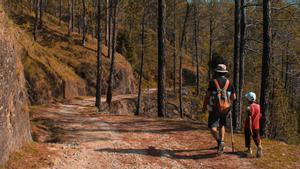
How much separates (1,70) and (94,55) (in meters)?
36.5

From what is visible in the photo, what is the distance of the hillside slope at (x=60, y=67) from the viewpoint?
28.2 m

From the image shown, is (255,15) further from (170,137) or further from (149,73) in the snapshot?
(149,73)

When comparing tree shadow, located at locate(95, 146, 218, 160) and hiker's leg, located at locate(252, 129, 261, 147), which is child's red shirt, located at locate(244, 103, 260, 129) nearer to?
hiker's leg, located at locate(252, 129, 261, 147)

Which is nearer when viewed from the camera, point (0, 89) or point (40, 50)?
point (0, 89)

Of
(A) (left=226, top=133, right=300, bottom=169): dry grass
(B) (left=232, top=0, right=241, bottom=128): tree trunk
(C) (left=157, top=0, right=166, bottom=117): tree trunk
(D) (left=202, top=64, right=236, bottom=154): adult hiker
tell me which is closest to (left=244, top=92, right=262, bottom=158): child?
(A) (left=226, top=133, right=300, bottom=169): dry grass

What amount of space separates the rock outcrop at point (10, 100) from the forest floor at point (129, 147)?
492 mm

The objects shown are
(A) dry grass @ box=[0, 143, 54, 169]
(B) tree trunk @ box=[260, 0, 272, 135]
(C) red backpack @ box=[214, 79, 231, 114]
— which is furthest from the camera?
(B) tree trunk @ box=[260, 0, 272, 135]

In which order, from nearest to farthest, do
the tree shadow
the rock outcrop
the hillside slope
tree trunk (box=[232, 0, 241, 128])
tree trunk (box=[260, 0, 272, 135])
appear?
the rock outcrop < the tree shadow < tree trunk (box=[260, 0, 272, 135]) < tree trunk (box=[232, 0, 241, 128]) < the hillside slope

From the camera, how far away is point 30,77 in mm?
27984

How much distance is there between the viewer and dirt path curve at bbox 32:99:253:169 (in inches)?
361

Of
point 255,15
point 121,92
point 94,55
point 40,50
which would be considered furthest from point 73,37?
point 255,15

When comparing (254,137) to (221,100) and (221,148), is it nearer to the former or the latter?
(221,148)

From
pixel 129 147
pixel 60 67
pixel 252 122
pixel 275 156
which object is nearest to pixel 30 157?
pixel 129 147

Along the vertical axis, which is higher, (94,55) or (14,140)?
(94,55)
